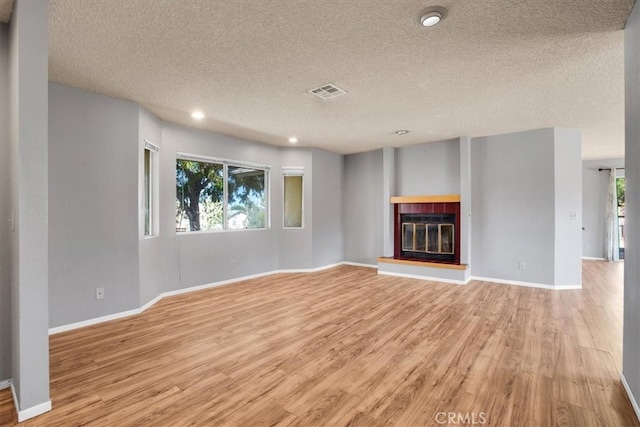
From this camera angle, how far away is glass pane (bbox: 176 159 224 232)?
14.7ft

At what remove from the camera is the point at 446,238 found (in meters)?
5.43

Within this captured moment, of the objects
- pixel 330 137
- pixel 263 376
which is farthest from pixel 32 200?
pixel 330 137

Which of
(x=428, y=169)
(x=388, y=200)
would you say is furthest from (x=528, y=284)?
(x=388, y=200)

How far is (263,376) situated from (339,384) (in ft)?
1.84

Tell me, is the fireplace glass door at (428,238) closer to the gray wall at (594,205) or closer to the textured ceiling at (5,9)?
the gray wall at (594,205)

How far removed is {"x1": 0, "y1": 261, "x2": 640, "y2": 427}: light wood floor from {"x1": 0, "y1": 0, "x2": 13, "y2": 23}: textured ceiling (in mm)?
2530

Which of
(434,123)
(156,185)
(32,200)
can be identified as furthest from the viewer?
(434,123)

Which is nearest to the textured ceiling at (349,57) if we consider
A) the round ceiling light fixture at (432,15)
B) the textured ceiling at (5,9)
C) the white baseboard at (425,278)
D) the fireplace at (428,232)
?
the round ceiling light fixture at (432,15)

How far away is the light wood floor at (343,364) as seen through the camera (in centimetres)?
175

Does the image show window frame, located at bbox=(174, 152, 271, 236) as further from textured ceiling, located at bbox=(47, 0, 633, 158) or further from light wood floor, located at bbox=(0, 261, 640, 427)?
light wood floor, located at bbox=(0, 261, 640, 427)

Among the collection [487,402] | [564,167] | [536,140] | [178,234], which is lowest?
[487,402]

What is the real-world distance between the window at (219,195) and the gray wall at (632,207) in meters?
4.78

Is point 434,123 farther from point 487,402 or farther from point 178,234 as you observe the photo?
point 178,234

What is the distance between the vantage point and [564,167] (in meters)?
4.61
